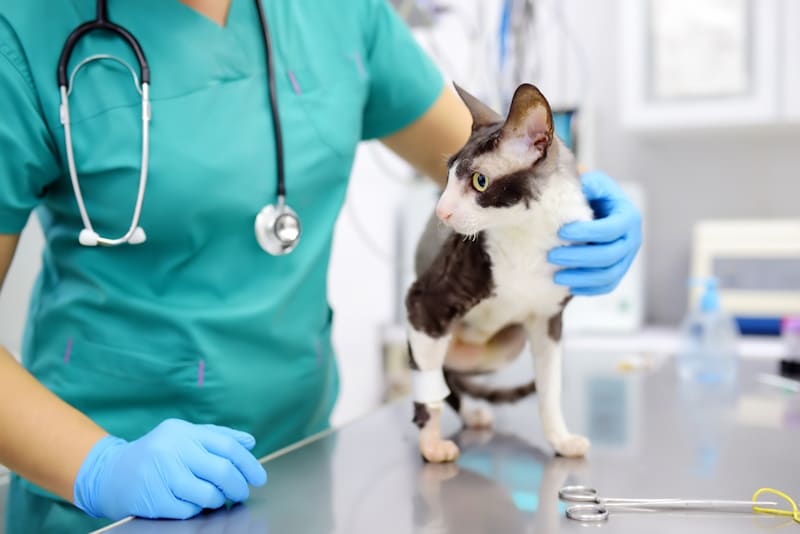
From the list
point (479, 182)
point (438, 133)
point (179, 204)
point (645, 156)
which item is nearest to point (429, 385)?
point (479, 182)

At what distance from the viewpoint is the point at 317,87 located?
94cm

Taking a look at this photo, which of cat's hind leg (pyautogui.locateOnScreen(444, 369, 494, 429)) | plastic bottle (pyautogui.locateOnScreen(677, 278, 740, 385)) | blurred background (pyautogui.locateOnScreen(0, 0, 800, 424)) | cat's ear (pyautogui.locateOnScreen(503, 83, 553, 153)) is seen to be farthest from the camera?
blurred background (pyautogui.locateOnScreen(0, 0, 800, 424))

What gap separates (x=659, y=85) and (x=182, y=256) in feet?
4.95

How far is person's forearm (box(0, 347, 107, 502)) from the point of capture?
67 centimetres

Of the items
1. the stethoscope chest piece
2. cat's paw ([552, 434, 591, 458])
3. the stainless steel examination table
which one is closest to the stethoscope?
the stethoscope chest piece

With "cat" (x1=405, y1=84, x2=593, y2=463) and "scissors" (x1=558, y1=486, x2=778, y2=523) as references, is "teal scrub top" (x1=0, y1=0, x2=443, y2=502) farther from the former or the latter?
"scissors" (x1=558, y1=486, x2=778, y2=523)

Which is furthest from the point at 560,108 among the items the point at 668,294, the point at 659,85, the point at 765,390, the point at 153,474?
the point at 153,474

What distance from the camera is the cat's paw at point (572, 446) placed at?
0.76 m

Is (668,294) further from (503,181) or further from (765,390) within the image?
(503,181)

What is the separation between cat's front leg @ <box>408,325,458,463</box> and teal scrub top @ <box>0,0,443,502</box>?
8.8 inches

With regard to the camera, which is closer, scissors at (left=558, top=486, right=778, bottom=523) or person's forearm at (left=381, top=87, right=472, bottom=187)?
scissors at (left=558, top=486, right=778, bottom=523)

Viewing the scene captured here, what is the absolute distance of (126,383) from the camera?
83 centimetres

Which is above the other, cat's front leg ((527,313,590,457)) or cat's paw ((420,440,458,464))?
cat's front leg ((527,313,590,457))

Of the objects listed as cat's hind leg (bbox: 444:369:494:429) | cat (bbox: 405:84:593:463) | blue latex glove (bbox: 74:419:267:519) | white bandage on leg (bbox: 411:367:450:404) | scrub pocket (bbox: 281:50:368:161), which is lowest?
cat's hind leg (bbox: 444:369:494:429)
